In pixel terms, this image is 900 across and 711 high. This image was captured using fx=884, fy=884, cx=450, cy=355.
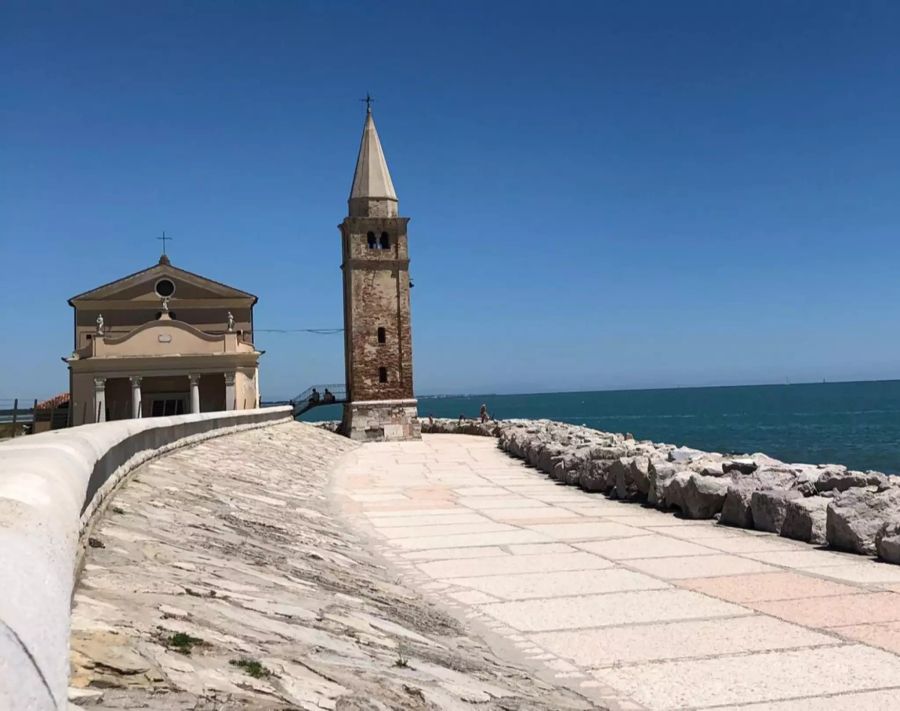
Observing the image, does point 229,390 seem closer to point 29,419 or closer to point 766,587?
point 29,419

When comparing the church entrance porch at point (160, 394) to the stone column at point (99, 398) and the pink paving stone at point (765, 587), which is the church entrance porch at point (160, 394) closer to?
the stone column at point (99, 398)

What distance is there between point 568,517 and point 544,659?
6.55 m

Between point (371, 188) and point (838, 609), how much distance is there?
1350 inches

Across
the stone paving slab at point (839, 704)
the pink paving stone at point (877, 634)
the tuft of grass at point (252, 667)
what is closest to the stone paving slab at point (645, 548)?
the pink paving stone at point (877, 634)

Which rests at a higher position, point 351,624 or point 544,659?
point 351,624

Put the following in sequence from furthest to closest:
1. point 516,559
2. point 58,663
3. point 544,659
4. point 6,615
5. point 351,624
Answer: point 516,559, point 544,659, point 351,624, point 58,663, point 6,615

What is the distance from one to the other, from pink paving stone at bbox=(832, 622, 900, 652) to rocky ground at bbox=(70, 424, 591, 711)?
2165 mm

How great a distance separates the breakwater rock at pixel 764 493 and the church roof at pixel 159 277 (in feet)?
94.6

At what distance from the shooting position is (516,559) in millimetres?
8688

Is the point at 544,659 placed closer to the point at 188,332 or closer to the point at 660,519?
the point at 660,519

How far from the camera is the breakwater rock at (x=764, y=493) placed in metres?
8.66

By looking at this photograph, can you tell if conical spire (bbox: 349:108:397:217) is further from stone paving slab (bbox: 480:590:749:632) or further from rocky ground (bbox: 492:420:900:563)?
stone paving slab (bbox: 480:590:749:632)

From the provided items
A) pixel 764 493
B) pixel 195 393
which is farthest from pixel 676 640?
pixel 195 393

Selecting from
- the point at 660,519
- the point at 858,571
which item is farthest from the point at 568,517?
the point at 858,571
